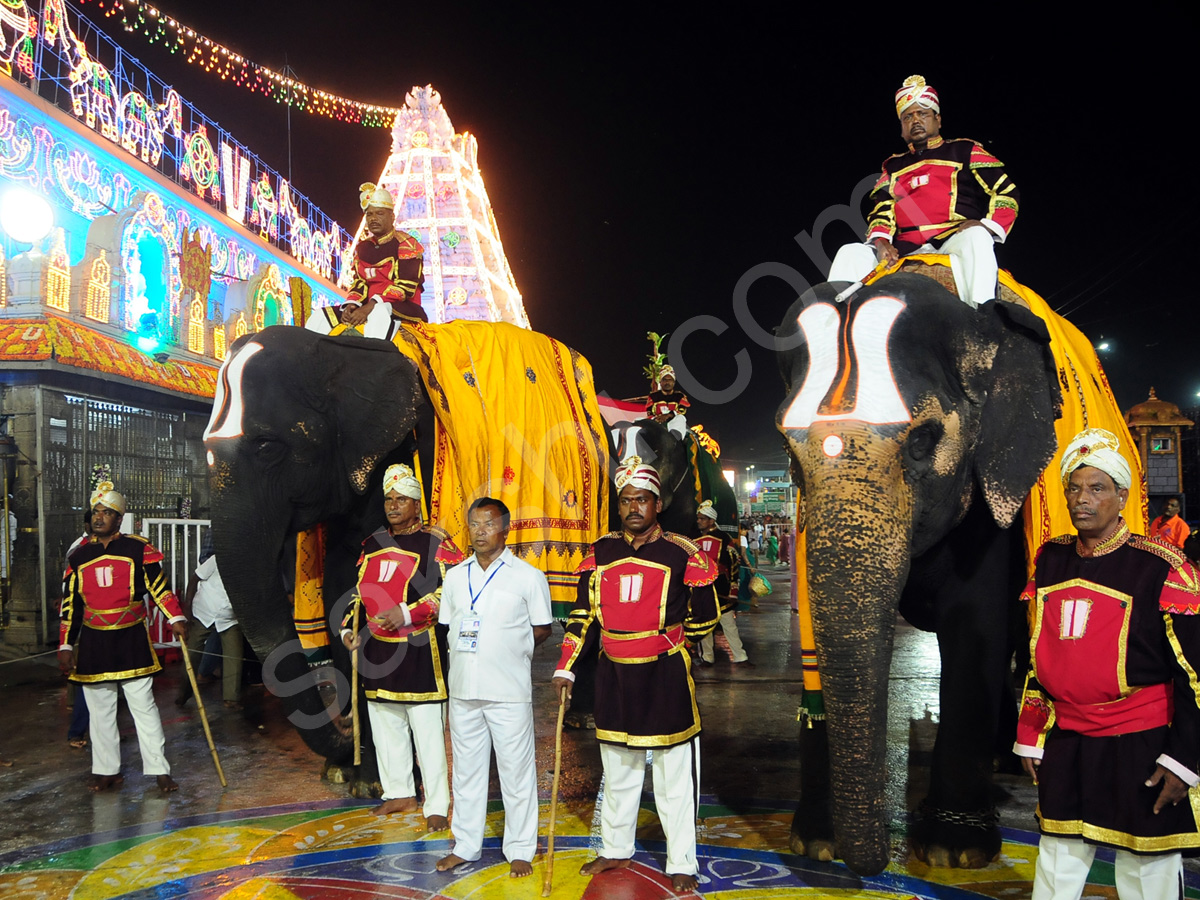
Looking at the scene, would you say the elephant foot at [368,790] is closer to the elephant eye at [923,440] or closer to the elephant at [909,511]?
the elephant at [909,511]

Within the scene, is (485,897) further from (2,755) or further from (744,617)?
(744,617)

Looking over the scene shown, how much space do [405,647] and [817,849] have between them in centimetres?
226

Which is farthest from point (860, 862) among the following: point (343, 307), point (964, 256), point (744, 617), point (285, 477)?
point (744, 617)

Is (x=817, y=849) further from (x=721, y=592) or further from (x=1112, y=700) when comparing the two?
(x=721, y=592)

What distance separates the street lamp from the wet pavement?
310 inches

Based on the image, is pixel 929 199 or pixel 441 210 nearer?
pixel 929 199

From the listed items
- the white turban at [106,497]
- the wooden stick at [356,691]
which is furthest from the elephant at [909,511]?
the white turban at [106,497]

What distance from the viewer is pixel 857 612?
3.14m

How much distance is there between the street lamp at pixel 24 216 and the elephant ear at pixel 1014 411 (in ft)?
43.0

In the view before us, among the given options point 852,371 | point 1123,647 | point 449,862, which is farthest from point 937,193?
point 449,862

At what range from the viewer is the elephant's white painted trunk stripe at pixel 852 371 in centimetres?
333

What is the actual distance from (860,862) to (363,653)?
286cm

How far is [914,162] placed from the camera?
465cm

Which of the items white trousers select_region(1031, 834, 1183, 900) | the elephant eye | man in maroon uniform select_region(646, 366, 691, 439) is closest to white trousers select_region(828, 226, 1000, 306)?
the elephant eye
